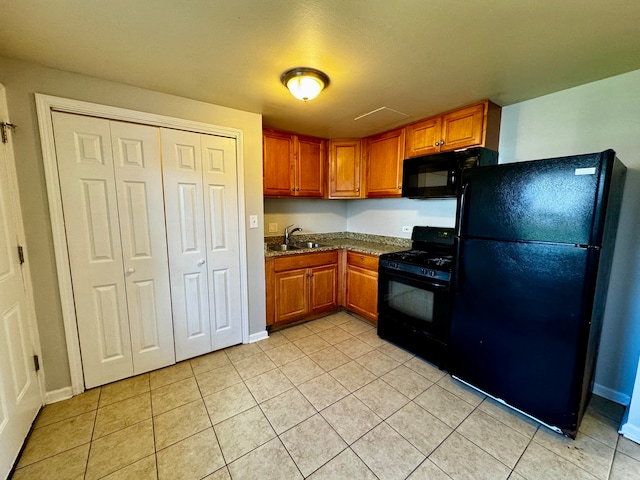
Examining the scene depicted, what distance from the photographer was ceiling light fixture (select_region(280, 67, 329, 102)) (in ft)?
5.49

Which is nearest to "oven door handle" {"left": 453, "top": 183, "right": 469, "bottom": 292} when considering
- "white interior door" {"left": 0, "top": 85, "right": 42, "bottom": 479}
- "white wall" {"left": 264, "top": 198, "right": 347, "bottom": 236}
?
"white wall" {"left": 264, "top": 198, "right": 347, "bottom": 236}

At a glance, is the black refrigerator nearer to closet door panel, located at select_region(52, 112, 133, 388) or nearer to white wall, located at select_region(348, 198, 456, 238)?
white wall, located at select_region(348, 198, 456, 238)

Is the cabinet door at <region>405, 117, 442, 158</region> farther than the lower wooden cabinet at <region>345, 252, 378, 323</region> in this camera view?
No

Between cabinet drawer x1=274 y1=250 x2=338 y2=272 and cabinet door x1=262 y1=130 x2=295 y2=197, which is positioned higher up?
cabinet door x1=262 y1=130 x2=295 y2=197

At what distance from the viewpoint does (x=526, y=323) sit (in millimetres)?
1645

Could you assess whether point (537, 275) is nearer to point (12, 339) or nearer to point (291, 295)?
point (291, 295)

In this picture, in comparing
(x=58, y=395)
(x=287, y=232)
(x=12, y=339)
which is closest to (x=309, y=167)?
(x=287, y=232)

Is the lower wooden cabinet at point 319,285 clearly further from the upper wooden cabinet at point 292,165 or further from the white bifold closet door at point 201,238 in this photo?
the upper wooden cabinet at point 292,165

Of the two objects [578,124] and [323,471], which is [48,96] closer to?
[323,471]

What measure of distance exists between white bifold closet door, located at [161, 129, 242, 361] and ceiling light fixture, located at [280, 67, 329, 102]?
888 mm

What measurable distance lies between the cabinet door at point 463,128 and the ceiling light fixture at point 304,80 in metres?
1.26

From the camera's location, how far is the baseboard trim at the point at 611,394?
184 centimetres

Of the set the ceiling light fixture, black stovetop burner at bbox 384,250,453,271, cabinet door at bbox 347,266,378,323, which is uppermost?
the ceiling light fixture

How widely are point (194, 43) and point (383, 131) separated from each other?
2.12 m
